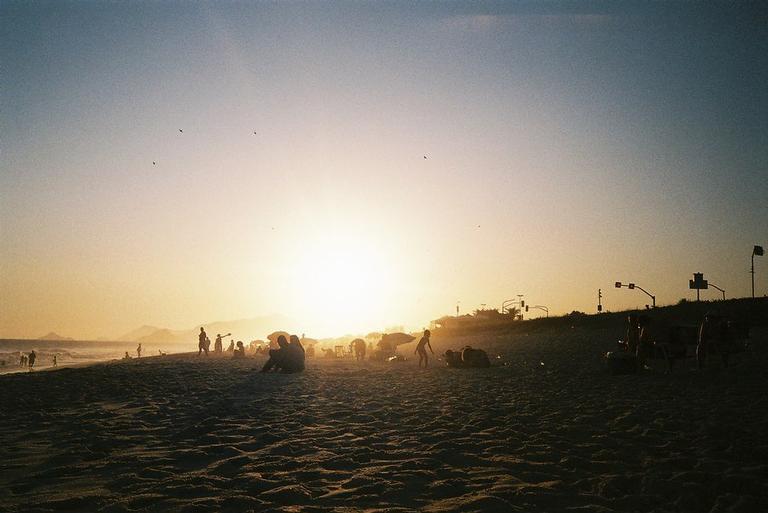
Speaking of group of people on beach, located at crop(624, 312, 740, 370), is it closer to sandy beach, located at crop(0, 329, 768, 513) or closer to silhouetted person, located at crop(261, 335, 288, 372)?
sandy beach, located at crop(0, 329, 768, 513)

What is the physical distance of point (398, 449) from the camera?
240 inches

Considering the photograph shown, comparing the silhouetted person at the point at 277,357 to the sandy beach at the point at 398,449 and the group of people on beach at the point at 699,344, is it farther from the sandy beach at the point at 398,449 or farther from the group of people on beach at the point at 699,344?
the group of people on beach at the point at 699,344

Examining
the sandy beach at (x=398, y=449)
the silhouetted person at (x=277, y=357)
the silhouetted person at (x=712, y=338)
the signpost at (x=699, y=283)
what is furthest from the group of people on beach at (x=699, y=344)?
the signpost at (x=699, y=283)

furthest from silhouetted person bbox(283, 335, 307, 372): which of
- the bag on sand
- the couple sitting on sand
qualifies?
the bag on sand

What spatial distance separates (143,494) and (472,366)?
1650cm

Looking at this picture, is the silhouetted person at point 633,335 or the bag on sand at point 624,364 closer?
the bag on sand at point 624,364

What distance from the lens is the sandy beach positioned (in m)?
4.21

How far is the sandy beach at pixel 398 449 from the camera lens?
4215 millimetres

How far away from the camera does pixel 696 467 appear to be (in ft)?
16.0

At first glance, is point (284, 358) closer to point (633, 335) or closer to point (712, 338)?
point (633, 335)

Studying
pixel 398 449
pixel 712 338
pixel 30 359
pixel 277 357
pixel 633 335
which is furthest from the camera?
pixel 30 359

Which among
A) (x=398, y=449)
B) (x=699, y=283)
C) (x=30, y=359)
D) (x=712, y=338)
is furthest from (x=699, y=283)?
(x=30, y=359)

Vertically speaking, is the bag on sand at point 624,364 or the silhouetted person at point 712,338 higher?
the silhouetted person at point 712,338

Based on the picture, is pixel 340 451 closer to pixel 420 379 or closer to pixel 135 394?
pixel 135 394
